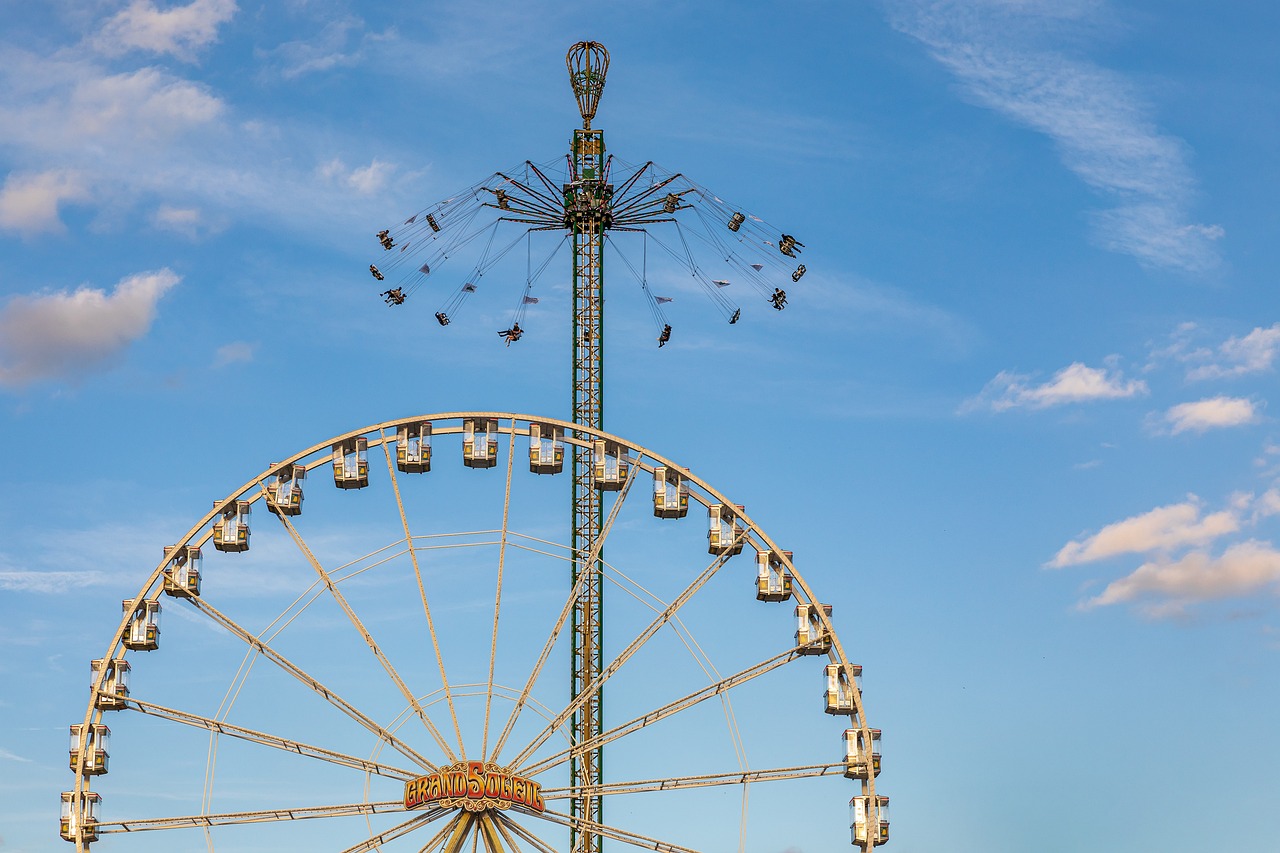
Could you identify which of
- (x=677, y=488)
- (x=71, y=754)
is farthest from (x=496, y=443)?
(x=71, y=754)

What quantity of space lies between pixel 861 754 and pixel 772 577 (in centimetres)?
589

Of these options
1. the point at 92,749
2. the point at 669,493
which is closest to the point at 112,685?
the point at 92,749

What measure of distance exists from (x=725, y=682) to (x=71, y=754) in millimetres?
18861

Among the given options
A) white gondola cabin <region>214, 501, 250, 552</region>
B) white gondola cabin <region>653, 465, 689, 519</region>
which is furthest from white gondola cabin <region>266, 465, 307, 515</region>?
white gondola cabin <region>653, 465, 689, 519</region>

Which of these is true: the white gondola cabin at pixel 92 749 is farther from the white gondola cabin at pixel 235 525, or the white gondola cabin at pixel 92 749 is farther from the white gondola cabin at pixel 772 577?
the white gondola cabin at pixel 772 577

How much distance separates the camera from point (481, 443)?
71.1m

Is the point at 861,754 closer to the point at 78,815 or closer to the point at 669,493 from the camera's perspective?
the point at 669,493

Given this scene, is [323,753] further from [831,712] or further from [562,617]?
[831,712]

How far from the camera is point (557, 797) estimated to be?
66438mm

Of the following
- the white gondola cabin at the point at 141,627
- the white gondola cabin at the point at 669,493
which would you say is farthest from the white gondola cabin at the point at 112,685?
the white gondola cabin at the point at 669,493

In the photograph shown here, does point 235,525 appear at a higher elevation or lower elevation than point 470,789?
higher

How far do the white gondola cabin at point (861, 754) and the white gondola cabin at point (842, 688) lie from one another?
2.27 feet

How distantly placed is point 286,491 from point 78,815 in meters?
11.1

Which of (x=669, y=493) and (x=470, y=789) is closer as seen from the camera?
(x=470, y=789)
